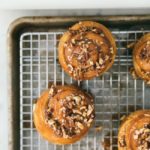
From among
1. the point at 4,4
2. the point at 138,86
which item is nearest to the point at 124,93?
the point at 138,86

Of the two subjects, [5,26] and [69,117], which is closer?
[69,117]

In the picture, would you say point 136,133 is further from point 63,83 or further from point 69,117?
point 63,83

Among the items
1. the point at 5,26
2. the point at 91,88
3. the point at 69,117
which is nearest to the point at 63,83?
the point at 91,88

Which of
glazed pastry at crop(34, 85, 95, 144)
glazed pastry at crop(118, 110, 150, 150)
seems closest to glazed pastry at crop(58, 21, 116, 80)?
glazed pastry at crop(34, 85, 95, 144)

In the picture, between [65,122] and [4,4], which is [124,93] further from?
[4,4]

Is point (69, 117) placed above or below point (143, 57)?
below

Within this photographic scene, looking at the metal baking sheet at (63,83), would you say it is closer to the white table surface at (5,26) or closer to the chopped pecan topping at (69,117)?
the white table surface at (5,26)

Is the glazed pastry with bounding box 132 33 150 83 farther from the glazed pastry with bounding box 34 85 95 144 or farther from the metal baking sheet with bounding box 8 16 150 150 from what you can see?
the glazed pastry with bounding box 34 85 95 144

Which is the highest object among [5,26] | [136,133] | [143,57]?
[5,26]
